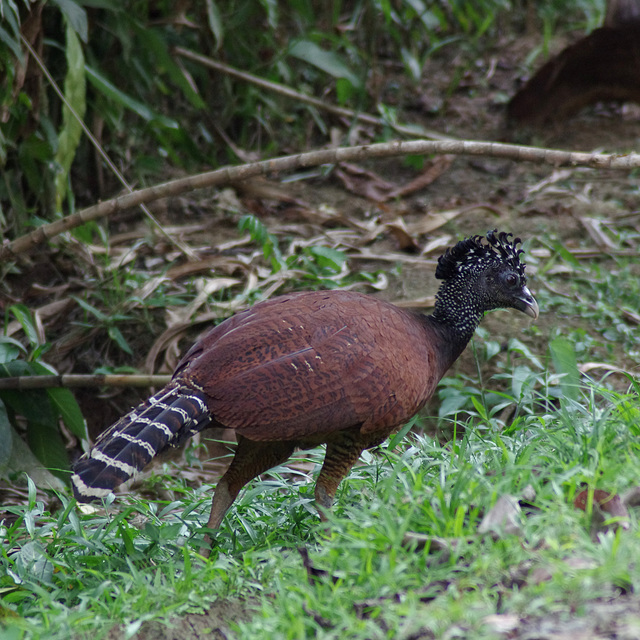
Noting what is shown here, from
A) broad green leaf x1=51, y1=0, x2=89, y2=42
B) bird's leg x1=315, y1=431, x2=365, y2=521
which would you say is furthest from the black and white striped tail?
broad green leaf x1=51, y1=0, x2=89, y2=42

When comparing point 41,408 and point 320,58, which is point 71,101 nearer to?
point 41,408

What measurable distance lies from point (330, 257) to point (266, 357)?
208 cm

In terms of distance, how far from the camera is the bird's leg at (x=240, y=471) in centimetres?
336

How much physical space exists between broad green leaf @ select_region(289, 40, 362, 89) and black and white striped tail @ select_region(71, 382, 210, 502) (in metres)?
3.84

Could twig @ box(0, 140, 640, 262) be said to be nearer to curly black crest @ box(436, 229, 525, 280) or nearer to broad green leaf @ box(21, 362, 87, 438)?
curly black crest @ box(436, 229, 525, 280)

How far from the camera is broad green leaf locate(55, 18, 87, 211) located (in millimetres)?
4902

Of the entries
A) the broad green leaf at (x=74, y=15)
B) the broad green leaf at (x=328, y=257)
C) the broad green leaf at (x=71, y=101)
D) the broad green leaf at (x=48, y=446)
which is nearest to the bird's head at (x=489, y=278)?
the broad green leaf at (x=328, y=257)

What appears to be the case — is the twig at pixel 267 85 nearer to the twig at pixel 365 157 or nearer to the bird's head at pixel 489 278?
the twig at pixel 365 157

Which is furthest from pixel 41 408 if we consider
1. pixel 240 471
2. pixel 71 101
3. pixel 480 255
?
pixel 480 255

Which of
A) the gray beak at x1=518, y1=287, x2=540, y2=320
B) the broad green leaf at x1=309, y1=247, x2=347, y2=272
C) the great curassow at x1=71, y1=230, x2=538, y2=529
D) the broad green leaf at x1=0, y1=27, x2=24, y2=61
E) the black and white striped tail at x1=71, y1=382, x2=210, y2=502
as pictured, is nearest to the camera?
the black and white striped tail at x1=71, y1=382, x2=210, y2=502

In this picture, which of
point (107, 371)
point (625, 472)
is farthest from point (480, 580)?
point (107, 371)

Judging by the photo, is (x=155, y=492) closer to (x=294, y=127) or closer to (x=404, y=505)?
(x=404, y=505)

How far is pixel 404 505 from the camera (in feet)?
8.91

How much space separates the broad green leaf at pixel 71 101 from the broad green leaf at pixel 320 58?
1.86 metres
